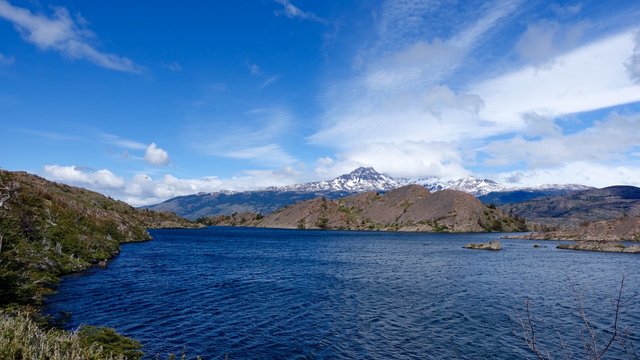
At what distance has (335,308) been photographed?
162ft

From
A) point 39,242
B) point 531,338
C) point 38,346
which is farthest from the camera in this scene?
point 39,242

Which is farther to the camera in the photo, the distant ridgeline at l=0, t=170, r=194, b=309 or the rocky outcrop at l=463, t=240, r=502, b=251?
the rocky outcrop at l=463, t=240, r=502, b=251

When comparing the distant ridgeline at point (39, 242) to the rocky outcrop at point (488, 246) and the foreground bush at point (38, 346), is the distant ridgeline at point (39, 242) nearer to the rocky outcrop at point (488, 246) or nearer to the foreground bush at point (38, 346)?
the foreground bush at point (38, 346)

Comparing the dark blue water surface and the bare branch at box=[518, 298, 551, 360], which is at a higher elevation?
the bare branch at box=[518, 298, 551, 360]

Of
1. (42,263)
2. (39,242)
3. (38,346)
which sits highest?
(39,242)

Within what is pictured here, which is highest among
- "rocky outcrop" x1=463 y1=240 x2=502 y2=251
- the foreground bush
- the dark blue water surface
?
"rocky outcrop" x1=463 y1=240 x2=502 y2=251

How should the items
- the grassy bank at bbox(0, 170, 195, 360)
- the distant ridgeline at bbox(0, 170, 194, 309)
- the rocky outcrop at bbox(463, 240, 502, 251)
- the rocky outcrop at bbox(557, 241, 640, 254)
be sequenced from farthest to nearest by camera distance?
the rocky outcrop at bbox(463, 240, 502, 251) < the rocky outcrop at bbox(557, 241, 640, 254) < the distant ridgeline at bbox(0, 170, 194, 309) < the grassy bank at bbox(0, 170, 195, 360)

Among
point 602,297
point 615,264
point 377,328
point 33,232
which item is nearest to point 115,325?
point 377,328

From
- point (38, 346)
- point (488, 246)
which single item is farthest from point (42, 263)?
point (488, 246)

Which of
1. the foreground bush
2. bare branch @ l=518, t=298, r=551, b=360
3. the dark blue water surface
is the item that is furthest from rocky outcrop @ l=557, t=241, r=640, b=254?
the foreground bush

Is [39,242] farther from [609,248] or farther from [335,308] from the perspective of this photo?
[609,248]

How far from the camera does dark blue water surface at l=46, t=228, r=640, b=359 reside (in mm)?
35500

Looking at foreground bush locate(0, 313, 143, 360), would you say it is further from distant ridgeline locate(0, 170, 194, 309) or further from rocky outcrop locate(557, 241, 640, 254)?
rocky outcrop locate(557, 241, 640, 254)

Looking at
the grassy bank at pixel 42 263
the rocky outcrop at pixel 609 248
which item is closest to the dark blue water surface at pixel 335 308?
the grassy bank at pixel 42 263
